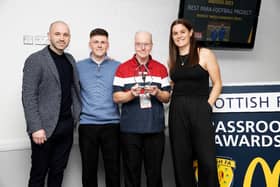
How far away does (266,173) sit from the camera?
222cm

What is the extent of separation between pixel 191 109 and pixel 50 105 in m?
0.92

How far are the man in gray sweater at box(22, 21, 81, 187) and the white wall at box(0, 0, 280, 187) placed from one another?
414 mm

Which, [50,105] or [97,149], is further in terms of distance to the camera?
[97,149]

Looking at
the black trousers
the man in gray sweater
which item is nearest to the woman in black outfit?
the black trousers

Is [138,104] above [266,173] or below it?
above

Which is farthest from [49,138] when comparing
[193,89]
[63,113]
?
[193,89]

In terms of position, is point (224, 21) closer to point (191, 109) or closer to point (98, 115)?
point (191, 109)

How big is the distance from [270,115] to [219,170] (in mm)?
523

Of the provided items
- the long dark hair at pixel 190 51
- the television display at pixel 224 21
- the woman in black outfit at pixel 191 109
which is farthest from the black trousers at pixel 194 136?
the television display at pixel 224 21

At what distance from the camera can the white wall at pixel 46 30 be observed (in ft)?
8.11

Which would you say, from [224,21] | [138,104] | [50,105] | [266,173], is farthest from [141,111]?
[224,21]

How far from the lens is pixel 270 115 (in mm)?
2246

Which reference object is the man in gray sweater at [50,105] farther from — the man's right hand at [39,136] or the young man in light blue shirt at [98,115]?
the young man in light blue shirt at [98,115]

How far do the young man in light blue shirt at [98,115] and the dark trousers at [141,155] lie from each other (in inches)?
4.5
